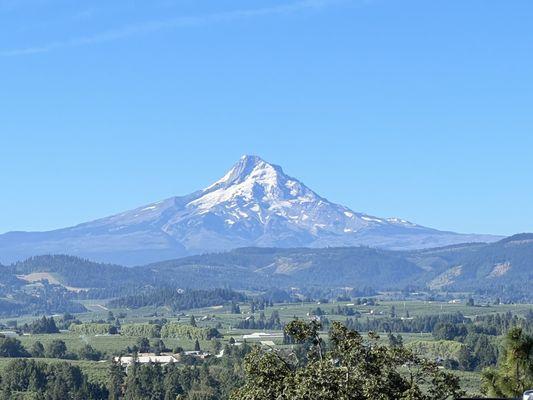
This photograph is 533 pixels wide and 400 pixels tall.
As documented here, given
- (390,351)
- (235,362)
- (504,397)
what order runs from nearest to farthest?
(390,351) → (504,397) → (235,362)

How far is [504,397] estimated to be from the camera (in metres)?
54.2

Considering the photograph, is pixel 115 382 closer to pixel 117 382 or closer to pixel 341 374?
pixel 117 382

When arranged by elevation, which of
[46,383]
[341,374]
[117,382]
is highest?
[341,374]

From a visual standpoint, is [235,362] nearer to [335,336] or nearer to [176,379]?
[176,379]

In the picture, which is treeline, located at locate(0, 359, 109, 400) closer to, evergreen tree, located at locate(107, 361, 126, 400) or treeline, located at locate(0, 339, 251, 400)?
treeline, located at locate(0, 339, 251, 400)

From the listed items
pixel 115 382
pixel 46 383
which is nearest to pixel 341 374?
pixel 115 382

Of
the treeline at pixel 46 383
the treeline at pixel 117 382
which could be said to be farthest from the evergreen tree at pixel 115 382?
the treeline at pixel 46 383

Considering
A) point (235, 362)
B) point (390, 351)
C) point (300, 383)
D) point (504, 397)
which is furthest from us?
point (235, 362)

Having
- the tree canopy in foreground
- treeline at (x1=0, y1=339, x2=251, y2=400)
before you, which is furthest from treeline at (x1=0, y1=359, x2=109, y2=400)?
the tree canopy in foreground

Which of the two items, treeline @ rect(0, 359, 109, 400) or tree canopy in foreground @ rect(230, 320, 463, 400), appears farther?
treeline @ rect(0, 359, 109, 400)

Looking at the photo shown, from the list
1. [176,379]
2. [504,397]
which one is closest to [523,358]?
[504,397]

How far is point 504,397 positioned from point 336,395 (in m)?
13.0

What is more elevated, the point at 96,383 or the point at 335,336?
the point at 335,336

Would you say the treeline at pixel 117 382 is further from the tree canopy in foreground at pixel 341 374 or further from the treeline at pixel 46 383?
the tree canopy in foreground at pixel 341 374
